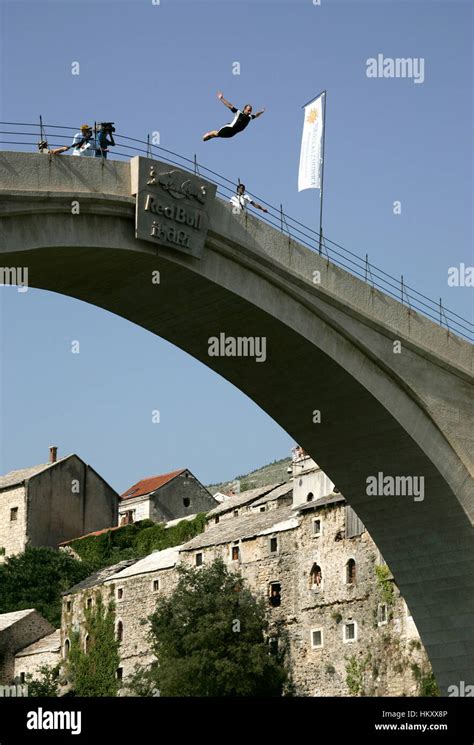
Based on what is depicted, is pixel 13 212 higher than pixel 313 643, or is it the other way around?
pixel 13 212

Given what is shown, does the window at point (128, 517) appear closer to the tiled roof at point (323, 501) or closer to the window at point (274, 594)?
the window at point (274, 594)

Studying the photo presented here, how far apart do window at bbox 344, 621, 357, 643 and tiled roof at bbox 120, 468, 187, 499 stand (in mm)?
34744

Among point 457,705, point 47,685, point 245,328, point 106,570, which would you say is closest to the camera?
point 457,705

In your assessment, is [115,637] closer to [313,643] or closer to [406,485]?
[313,643]

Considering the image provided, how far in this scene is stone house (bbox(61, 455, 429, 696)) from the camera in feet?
172

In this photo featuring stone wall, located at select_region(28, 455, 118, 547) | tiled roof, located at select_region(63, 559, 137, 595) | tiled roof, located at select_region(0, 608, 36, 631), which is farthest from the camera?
stone wall, located at select_region(28, 455, 118, 547)

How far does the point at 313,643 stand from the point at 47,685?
1774 centimetres

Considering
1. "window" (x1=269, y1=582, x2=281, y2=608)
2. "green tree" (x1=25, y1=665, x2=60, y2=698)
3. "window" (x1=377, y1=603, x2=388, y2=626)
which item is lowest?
"green tree" (x1=25, y1=665, x2=60, y2=698)

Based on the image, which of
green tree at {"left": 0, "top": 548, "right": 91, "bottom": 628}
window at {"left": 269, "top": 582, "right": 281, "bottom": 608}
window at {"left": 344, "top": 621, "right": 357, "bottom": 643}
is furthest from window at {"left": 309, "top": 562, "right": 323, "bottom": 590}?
green tree at {"left": 0, "top": 548, "right": 91, "bottom": 628}

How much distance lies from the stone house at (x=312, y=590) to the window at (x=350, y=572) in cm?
5

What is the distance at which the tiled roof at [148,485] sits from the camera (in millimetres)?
89863

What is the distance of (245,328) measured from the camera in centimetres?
2656

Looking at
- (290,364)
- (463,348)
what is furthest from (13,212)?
(463,348)

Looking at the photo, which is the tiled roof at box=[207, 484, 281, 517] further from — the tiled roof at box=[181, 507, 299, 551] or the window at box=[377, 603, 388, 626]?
the window at box=[377, 603, 388, 626]
